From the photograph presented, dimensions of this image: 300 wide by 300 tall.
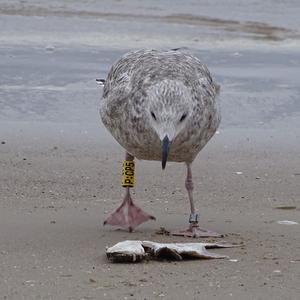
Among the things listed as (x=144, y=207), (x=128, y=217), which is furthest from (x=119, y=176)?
(x=128, y=217)

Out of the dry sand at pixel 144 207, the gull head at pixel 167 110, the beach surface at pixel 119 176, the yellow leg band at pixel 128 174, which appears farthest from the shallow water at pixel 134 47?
the gull head at pixel 167 110

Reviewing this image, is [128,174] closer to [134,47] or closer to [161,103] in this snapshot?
[161,103]

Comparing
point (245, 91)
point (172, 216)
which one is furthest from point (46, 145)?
point (245, 91)

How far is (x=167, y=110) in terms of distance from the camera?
6.62 metres

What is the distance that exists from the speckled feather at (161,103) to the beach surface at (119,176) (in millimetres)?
663

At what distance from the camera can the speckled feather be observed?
673 centimetres

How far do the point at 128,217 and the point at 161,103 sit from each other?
3.65 ft

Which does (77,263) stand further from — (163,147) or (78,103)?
(78,103)

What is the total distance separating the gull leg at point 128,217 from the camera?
748 cm

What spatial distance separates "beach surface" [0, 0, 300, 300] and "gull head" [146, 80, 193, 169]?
0.77 m

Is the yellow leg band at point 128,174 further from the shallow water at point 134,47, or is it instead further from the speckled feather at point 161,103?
the shallow water at point 134,47

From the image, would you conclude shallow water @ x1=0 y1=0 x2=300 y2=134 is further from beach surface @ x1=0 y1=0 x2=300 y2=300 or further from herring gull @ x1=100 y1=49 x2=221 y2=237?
herring gull @ x1=100 y1=49 x2=221 y2=237

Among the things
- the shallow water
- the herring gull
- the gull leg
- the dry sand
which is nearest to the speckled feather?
the herring gull

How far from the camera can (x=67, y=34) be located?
1794cm
